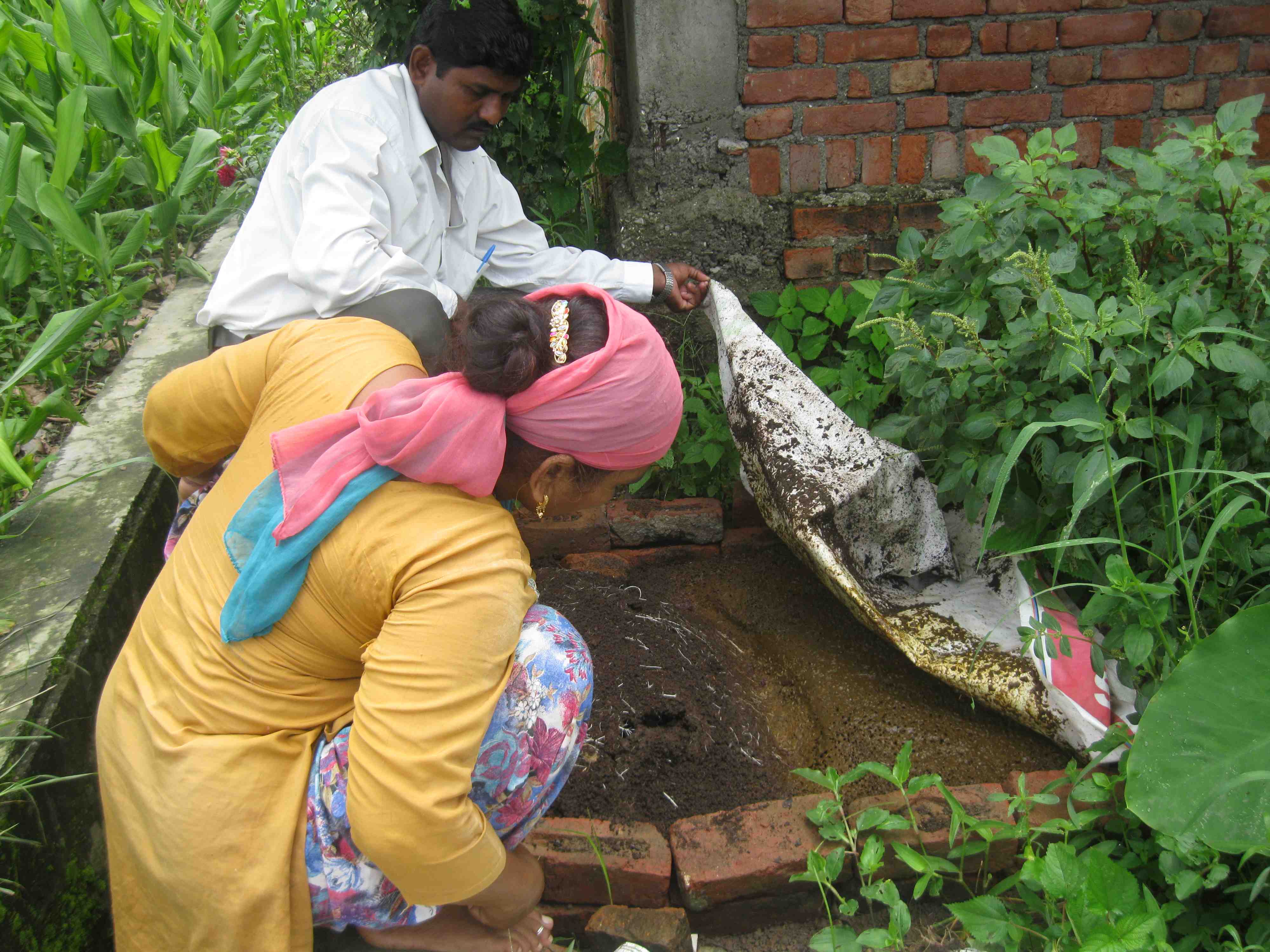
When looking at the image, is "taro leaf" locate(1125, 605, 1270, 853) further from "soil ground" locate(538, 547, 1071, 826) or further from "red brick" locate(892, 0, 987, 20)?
"red brick" locate(892, 0, 987, 20)

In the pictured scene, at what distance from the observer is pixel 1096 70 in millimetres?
2711

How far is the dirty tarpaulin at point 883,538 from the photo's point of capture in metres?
2.01

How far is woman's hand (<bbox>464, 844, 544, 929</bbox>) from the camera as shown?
1.50 m

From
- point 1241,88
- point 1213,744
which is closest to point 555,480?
point 1213,744

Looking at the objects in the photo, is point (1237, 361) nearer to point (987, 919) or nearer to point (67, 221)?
point (987, 919)

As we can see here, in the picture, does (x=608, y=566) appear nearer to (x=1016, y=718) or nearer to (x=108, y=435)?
(x=1016, y=718)

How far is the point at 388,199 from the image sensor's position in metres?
2.30

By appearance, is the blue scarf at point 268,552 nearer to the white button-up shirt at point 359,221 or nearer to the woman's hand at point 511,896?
the woman's hand at point 511,896

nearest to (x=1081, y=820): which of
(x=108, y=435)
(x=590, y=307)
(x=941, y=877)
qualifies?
(x=941, y=877)

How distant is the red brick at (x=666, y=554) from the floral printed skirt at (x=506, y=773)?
110 centimetres

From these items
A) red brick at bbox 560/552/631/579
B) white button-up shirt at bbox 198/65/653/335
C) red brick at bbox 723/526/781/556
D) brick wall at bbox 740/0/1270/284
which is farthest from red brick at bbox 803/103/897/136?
red brick at bbox 560/552/631/579

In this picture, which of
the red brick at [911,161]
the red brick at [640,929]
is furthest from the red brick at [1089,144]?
the red brick at [640,929]

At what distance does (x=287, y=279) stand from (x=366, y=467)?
1.13 metres

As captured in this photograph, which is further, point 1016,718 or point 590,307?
point 1016,718
